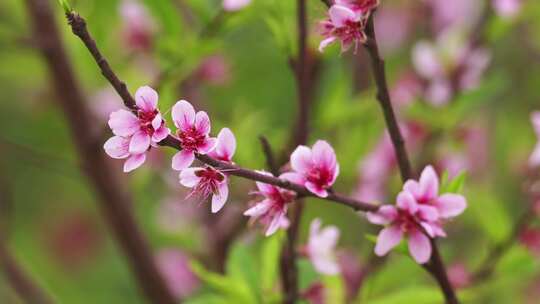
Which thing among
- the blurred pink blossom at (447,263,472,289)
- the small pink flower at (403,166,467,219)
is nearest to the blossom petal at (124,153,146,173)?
the small pink flower at (403,166,467,219)

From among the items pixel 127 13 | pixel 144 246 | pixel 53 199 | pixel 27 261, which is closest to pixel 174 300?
pixel 144 246

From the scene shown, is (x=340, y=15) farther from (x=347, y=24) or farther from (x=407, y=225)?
(x=407, y=225)

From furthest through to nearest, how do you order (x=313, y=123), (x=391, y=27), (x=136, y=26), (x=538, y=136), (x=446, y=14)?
1. (x=391, y=27)
2. (x=446, y=14)
3. (x=136, y=26)
4. (x=313, y=123)
5. (x=538, y=136)

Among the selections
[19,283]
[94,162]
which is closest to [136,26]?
[94,162]

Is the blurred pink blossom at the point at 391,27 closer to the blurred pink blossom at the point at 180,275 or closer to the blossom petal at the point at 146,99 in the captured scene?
the blurred pink blossom at the point at 180,275

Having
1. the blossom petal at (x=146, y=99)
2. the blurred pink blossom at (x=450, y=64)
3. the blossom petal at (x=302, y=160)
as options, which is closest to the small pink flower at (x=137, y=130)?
the blossom petal at (x=146, y=99)

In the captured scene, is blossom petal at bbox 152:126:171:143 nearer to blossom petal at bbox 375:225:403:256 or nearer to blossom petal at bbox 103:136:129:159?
blossom petal at bbox 103:136:129:159
